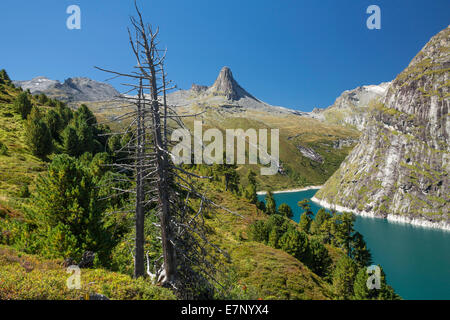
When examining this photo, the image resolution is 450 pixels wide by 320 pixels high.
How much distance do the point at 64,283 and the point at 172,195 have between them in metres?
6.27

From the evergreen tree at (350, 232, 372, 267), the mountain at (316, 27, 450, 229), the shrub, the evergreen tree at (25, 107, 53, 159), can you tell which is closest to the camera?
the shrub

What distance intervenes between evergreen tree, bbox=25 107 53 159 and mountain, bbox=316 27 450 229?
195 meters

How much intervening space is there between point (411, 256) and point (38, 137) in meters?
138

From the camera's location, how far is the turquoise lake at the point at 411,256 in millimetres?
67750

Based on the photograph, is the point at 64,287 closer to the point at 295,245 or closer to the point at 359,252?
the point at 295,245

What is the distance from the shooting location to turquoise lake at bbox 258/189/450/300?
67.8 m

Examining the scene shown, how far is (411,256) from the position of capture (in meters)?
92.9

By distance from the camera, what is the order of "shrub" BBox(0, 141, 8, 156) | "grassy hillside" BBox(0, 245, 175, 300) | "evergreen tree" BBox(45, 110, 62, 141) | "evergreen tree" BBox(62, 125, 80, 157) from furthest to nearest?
"evergreen tree" BBox(45, 110, 62, 141) → "evergreen tree" BBox(62, 125, 80, 157) → "shrub" BBox(0, 141, 8, 156) → "grassy hillside" BBox(0, 245, 175, 300)

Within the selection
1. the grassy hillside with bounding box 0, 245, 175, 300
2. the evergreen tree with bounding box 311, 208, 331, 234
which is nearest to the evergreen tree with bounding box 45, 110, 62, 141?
the grassy hillside with bounding box 0, 245, 175, 300

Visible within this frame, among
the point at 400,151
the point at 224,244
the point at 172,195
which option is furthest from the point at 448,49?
the point at 172,195
